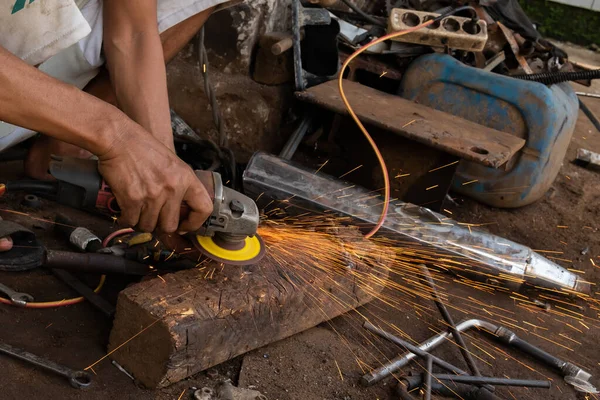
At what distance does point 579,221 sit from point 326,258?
2.13 metres

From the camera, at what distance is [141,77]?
2359 mm

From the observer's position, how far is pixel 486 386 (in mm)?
2295

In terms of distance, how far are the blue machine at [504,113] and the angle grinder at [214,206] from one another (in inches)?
72.5

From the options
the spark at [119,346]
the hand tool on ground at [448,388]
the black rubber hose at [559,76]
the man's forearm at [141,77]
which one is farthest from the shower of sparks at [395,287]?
the black rubber hose at [559,76]

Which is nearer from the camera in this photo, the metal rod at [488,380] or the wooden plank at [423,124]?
the metal rod at [488,380]

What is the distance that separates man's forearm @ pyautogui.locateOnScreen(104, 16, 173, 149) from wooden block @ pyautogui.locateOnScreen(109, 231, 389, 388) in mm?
510

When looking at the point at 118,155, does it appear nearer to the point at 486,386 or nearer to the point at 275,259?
the point at 275,259

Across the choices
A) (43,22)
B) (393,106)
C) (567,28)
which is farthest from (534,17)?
(43,22)

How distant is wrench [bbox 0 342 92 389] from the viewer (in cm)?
193

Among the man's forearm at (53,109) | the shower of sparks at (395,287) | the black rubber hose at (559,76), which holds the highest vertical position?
the man's forearm at (53,109)

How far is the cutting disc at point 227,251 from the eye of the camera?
85.5 inches

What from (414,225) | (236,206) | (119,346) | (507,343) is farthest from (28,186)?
(507,343)

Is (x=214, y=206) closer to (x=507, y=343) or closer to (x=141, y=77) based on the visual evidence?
(x=141, y=77)

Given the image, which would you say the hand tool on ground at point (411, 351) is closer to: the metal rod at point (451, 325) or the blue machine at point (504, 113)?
the metal rod at point (451, 325)
